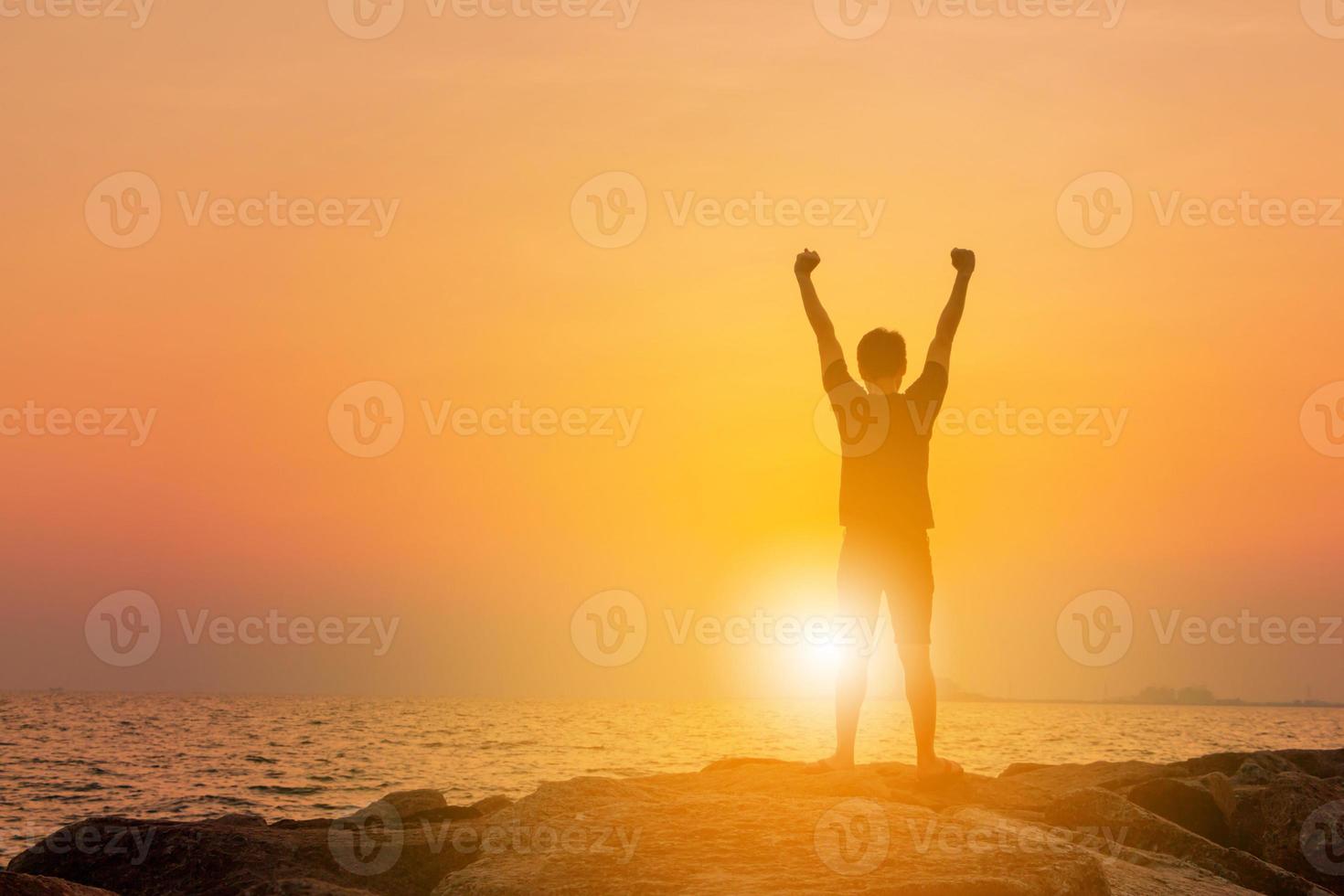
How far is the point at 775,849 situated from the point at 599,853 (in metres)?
0.80

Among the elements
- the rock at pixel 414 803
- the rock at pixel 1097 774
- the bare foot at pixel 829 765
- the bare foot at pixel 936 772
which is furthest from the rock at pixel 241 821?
the rock at pixel 1097 774

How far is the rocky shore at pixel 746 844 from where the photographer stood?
503 cm

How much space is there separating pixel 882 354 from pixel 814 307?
57 cm

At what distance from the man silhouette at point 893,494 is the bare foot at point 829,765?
2cm

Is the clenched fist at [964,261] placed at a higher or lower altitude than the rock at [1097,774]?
higher

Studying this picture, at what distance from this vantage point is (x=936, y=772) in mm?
7176

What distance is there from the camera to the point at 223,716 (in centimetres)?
8825

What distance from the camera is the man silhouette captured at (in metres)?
7.05

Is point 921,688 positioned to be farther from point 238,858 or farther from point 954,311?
point 238,858

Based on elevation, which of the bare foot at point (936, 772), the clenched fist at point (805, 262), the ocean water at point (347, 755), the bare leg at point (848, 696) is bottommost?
the ocean water at point (347, 755)

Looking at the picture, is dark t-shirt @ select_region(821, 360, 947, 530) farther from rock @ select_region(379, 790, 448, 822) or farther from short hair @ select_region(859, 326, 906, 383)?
rock @ select_region(379, 790, 448, 822)

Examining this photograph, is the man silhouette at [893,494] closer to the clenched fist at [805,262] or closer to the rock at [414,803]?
the clenched fist at [805,262]

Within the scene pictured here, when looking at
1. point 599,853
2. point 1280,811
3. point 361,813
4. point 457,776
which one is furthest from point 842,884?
point 457,776

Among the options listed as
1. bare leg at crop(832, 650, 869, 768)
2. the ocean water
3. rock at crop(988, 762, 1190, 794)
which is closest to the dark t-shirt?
bare leg at crop(832, 650, 869, 768)
